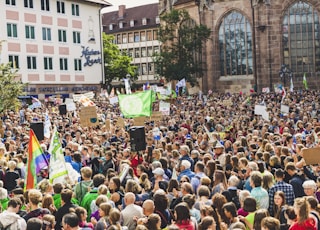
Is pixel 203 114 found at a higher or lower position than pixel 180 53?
lower

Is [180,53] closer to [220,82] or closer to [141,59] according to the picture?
[220,82]

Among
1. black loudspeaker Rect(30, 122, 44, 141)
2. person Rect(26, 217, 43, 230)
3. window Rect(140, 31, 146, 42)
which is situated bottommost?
person Rect(26, 217, 43, 230)

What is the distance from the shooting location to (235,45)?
53781 mm

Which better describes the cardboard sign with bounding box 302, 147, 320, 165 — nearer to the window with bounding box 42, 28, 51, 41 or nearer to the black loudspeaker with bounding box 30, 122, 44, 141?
the black loudspeaker with bounding box 30, 122, 44, 141

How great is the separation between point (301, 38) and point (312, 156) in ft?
138

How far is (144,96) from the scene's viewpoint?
1969cm

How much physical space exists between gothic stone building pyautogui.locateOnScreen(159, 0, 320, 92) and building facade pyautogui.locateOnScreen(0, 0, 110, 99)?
10337 millimetres

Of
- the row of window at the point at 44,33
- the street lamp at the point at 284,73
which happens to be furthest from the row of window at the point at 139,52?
the street lamp at the point at 284,73

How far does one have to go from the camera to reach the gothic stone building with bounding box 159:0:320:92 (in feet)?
168

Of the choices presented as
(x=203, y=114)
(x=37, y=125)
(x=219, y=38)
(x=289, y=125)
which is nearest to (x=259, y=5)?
(x=219, y=38)

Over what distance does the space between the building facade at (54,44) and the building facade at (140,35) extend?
33.3m

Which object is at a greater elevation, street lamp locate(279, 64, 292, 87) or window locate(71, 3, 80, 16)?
window locate(71, 3, 80, 16)

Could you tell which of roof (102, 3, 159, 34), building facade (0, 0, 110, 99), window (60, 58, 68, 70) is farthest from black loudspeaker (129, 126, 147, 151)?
roof (102, 3, 159, 34)

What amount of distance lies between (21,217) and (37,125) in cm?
938
